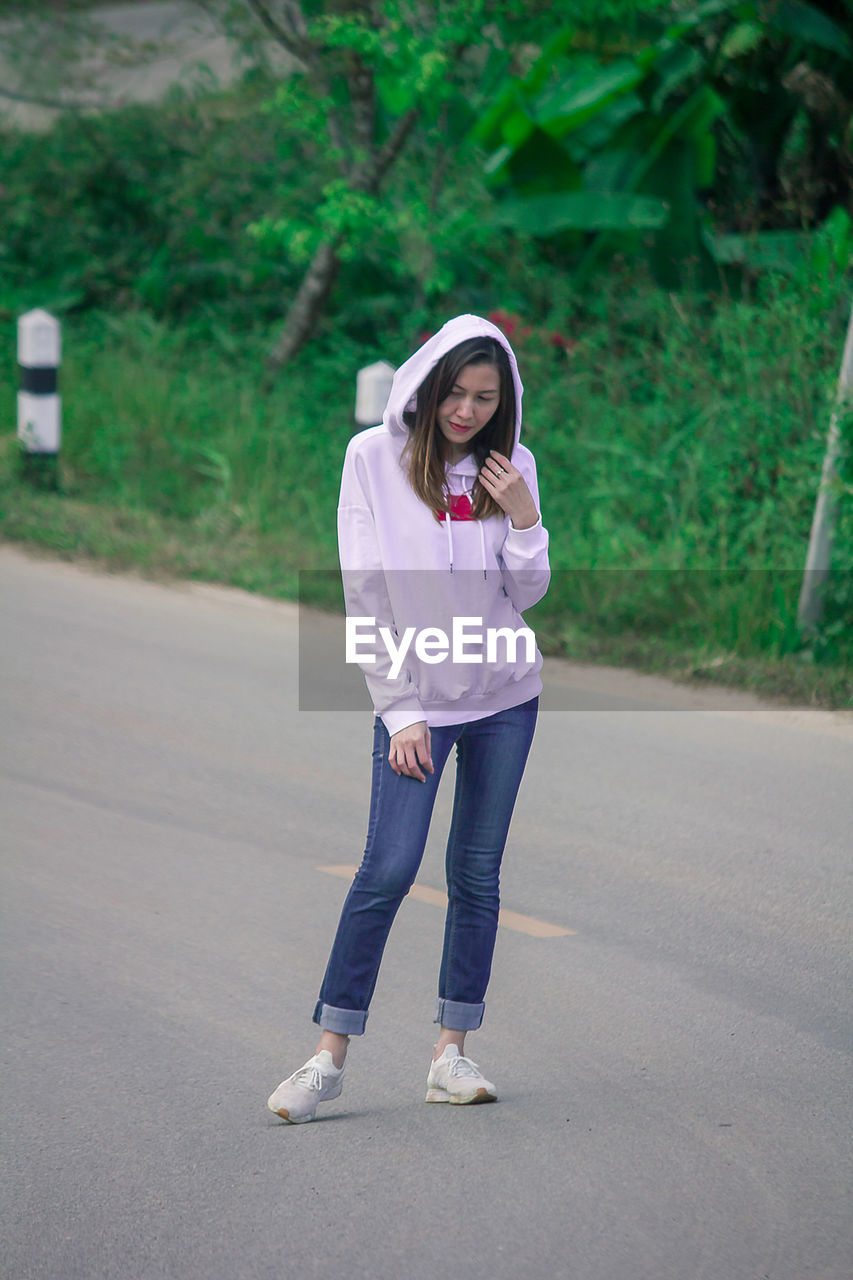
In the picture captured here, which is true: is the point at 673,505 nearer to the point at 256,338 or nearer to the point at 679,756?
the point at 679,756

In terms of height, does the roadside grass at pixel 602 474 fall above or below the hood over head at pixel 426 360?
below

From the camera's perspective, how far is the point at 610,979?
173 inches

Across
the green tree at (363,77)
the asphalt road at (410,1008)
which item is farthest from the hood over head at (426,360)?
the green tree at (363,77)

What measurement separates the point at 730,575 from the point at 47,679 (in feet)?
12.8

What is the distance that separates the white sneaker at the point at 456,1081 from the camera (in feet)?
11.8

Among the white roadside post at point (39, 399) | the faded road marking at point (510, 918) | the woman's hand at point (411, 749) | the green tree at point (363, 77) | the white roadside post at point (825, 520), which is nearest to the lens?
the woman's hand at point (411, 749)

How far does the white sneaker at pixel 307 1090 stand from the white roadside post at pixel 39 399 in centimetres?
828

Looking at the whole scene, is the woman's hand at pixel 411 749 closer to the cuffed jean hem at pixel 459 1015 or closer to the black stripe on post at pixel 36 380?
the cuffed jean hem at pixel 459 1015

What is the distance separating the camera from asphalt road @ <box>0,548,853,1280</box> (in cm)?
308

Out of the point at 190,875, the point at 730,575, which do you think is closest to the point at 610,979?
the point at 190,875

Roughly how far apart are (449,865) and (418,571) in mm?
724

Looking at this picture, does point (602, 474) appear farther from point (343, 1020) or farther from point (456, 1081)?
point (343, 1020)

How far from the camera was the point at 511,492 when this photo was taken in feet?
11.5

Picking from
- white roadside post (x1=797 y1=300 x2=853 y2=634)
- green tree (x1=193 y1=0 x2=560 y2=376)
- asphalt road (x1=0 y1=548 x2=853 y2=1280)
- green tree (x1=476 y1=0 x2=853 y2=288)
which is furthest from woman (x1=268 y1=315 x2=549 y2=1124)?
green tree (x1=193 y1=0 x2=560 y2=376)
